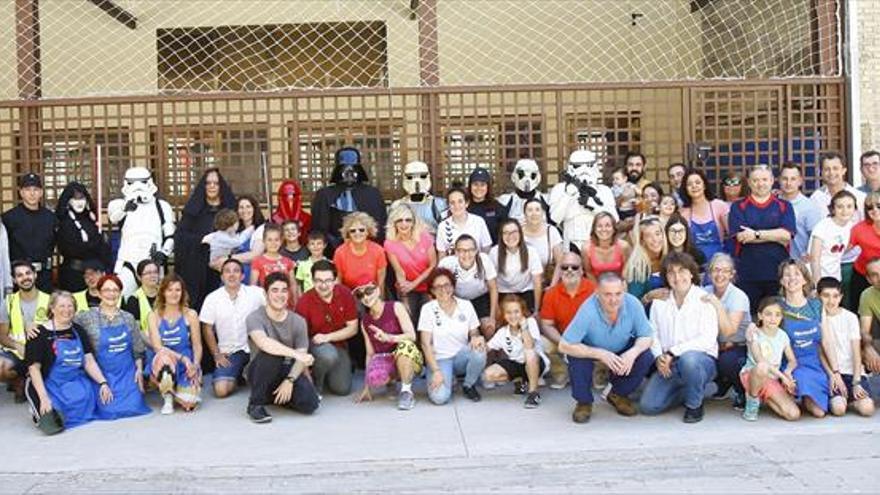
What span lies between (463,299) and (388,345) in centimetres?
71

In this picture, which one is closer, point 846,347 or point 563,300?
point 846,347

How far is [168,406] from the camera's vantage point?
23.8 feet

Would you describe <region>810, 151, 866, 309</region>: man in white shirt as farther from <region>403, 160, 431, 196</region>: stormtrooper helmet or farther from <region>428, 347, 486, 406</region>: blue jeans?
<region>403, 160, 431, 196</region>: stormtrooper helmet

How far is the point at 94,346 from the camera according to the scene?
716cm

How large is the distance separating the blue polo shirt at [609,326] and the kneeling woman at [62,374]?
128 inches

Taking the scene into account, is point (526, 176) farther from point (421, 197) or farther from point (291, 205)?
point (291, 205)

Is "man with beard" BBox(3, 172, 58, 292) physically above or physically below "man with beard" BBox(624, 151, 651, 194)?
below

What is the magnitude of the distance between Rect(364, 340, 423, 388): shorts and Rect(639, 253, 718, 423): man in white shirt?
1595mm

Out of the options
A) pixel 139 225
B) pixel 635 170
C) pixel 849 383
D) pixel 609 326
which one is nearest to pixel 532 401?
pixel 609 326

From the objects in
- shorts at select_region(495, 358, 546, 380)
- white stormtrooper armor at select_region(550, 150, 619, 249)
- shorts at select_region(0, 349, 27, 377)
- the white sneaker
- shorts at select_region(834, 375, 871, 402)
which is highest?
white stormtrooper armor at select_region(550, 150, 619, 249)

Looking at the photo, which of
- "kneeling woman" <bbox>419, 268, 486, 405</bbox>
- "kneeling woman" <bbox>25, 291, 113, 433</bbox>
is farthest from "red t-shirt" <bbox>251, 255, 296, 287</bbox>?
"kneeling woman" <bbox>25, 291, 113, 433</bbox>

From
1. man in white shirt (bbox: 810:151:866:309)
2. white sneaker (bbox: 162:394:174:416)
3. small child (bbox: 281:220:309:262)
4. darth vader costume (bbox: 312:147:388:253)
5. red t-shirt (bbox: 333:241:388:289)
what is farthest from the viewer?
darth vader costume (bbox: 312:147:388:253)

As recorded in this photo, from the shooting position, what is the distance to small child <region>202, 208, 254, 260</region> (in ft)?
27.5

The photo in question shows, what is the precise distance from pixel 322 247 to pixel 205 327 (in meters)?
1.12
